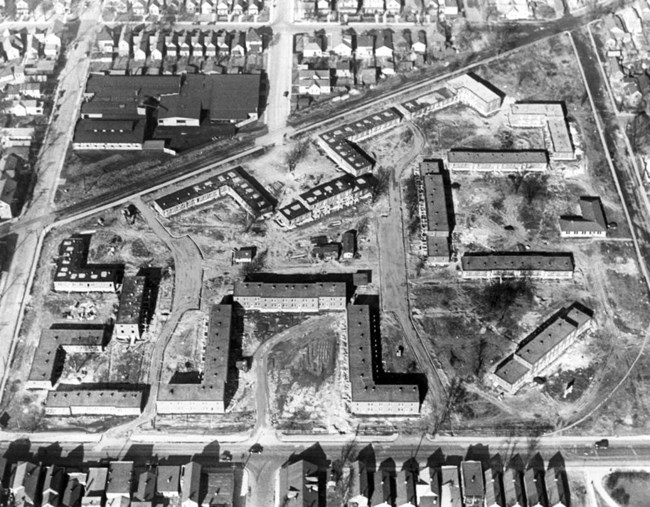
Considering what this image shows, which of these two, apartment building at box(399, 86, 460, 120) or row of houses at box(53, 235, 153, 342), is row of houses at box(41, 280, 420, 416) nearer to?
row of houses at box(53, 235, 153, 342)

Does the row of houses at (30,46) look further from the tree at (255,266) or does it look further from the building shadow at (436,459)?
the building shadow at (436,459)

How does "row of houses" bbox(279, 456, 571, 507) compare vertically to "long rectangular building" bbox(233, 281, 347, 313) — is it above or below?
below

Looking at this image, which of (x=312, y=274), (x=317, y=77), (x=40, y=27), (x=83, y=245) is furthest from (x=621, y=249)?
(x=40, y=27)

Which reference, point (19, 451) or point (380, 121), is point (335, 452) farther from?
point (380, 121)

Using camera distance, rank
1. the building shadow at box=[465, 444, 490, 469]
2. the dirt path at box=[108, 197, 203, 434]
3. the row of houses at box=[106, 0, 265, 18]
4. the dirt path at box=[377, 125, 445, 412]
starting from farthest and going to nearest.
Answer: the row of houses at box=[106, 0, 265, 18] < the dirt path at box=[377, 125, 445, 412] < the dirt path at box=[108, 197, 203, 434] < the building shadow at box=[465, 444, 490, 469]

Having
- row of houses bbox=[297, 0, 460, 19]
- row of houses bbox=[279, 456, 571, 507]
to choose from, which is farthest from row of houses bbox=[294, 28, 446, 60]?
row of houses bbox=[279, 456, 571, 507]

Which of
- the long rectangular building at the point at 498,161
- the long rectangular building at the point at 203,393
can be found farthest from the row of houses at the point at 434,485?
the long rectangular building at the point at 498,161
